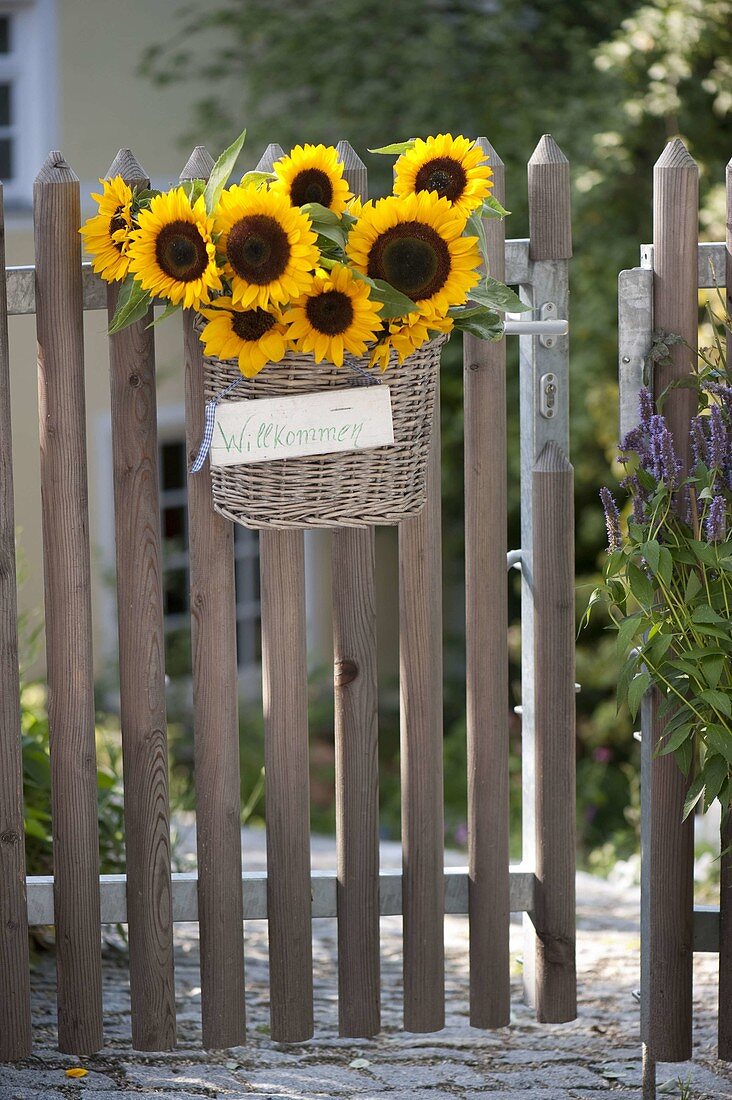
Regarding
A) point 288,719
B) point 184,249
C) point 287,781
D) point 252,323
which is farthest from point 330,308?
point 287,781

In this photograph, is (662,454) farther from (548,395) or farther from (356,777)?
(356,777)

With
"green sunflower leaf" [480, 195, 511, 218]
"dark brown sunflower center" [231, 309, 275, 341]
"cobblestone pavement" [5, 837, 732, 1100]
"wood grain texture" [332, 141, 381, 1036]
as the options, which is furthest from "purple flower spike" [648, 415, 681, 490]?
"cobblestone pavement" [5, 837, 732, 1100]

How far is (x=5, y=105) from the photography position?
722cm

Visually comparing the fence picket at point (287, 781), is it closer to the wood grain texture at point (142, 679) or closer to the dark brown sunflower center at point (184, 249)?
the wood grain texture at point (142, 679)

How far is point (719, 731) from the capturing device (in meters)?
2.09

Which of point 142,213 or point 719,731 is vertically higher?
point 142,213

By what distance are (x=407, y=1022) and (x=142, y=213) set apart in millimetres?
1555

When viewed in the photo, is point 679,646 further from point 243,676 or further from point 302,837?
point 243,676

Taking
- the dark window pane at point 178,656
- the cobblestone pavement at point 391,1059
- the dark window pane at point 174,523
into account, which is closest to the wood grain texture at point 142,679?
the cobblestone pavement at point 391,1059

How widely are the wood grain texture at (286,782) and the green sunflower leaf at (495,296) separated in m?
0.53

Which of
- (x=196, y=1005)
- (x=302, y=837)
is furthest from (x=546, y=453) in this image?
(x=196, y=1005)

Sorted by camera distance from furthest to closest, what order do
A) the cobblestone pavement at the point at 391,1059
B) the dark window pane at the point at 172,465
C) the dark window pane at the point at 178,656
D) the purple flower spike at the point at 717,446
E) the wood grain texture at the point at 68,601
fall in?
the dark window pane at the point at 172,465 < the dark window pane at the point at 178,656 < the cobblestone pavement at the point at 391,1059 < the wood grain texture at the point at 68,601 < the purple flower spike at the point at 717,446

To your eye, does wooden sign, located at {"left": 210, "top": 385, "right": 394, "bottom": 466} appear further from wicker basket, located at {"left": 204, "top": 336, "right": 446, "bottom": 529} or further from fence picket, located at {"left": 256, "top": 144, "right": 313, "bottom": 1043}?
fence picket, located at {"left": 256, "top": 144, "right": 313, "bottom": 1043}

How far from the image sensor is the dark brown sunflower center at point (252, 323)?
1.96 metres
